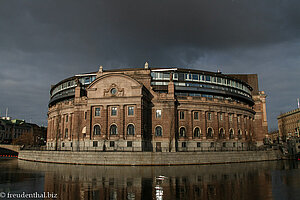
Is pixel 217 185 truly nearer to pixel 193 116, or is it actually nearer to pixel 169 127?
pixel 169 127

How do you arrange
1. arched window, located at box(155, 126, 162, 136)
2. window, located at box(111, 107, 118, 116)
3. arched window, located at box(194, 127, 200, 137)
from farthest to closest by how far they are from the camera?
arched window, located at box(194, 127, 200, 137)
arched window, located at box(155, 126, 162, 136)
window, located at box(111, 107, 118, 116)

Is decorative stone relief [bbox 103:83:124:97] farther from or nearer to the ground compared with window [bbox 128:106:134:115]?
farther from the ground

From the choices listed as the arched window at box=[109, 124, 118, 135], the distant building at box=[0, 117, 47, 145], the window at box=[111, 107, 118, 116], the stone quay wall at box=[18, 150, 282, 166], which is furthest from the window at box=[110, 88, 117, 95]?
the distant building at box=[0, 117, 47, 145]

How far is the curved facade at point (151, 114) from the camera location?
5238 centimetres

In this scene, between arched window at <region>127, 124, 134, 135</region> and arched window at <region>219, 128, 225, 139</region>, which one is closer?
arched window at <region>127, 124, 134, 135</region>

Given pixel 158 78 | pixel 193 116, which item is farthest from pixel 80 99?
pixel 193 116

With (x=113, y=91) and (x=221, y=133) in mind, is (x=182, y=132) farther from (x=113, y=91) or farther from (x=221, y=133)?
(x=113, y=91)

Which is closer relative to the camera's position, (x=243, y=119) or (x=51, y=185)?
(x=51, y=185)

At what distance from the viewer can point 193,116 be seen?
60031 mm

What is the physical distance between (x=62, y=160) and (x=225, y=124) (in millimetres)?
41351

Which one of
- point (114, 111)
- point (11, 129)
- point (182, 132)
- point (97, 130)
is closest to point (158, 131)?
point (182, 132)

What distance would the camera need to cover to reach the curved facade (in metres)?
52.4

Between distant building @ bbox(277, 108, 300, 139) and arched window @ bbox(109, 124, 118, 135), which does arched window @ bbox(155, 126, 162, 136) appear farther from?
distant building @ bbox(277, 108, 300, 139)

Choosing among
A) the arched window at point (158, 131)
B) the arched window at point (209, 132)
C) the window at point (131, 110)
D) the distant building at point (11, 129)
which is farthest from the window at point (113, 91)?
the distant building at point (11, 129)
